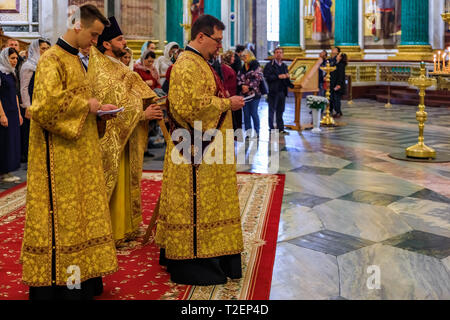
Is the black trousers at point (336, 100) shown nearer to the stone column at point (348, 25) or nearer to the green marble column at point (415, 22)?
the green marble column at point (415, 22)

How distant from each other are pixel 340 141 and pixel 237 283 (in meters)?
6.72

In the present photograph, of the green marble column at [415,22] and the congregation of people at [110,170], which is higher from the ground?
the green marble column at [415,22]

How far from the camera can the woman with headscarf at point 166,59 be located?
31.1 feet

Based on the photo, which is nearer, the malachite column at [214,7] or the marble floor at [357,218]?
the marble floor at [357,218]

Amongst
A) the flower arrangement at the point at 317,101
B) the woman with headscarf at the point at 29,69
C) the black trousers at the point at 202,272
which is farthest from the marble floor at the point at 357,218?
the flower arrangement at the point at 317,101

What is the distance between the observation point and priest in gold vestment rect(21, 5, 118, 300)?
2.97 meters

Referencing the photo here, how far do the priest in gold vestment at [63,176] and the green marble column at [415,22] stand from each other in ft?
57.6

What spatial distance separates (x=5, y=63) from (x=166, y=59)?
3451 mm

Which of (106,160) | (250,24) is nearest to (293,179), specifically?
(106,160)

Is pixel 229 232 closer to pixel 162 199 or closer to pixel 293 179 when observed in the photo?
pixel 162 199

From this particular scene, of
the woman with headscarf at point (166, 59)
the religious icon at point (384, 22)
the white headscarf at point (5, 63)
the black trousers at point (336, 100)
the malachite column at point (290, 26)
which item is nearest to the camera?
the white headscarf at point (5, 63)

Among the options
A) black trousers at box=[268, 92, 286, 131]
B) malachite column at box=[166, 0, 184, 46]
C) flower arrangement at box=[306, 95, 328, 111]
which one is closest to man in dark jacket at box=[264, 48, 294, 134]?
black trousers at box=[268, 92, 286, 131]

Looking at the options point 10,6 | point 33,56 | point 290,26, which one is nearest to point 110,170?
point 33,56

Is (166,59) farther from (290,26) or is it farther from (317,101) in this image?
(290,26)
